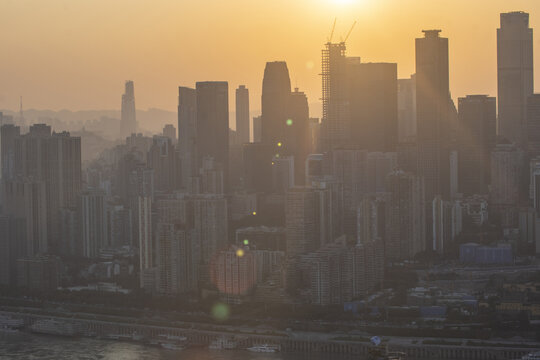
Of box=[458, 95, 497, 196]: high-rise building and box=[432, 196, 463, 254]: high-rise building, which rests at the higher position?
box=[458, 95, 497, 196]: high-rise building

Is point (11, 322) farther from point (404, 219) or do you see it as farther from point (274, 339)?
point (404, 219)

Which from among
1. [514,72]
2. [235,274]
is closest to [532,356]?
[235,274]

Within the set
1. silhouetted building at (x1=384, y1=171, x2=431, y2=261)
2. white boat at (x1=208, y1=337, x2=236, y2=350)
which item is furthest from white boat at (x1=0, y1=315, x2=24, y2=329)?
silhouetted building at (x1=384, y1=171, x2=431, y2=261)

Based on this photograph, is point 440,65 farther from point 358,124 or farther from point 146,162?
point 146,162

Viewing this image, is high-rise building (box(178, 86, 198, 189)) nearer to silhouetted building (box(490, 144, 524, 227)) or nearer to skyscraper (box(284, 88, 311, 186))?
skyscraper (box(284, 88, 311, 186))

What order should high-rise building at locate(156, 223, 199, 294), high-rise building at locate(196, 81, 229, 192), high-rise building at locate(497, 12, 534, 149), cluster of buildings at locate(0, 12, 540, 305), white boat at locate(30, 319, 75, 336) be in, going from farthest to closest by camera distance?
high-rise building at locate(196, 81, 229, 192), high-rise building at locate(497, 12, 534, 149), cluster of buildings at locate(0, 12, 540, 305), high-rise building at locate(156, 223, 199, 294), white boat at locate(30, 319, 75, 336)

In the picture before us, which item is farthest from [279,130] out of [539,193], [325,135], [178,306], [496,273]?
[178,306]

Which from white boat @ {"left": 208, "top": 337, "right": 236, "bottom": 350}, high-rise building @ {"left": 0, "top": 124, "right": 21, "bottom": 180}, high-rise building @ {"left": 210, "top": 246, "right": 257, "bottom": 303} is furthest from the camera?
high-rise building @ {"left": 0, "top": 124, "right": 21, "bottom": 180}
